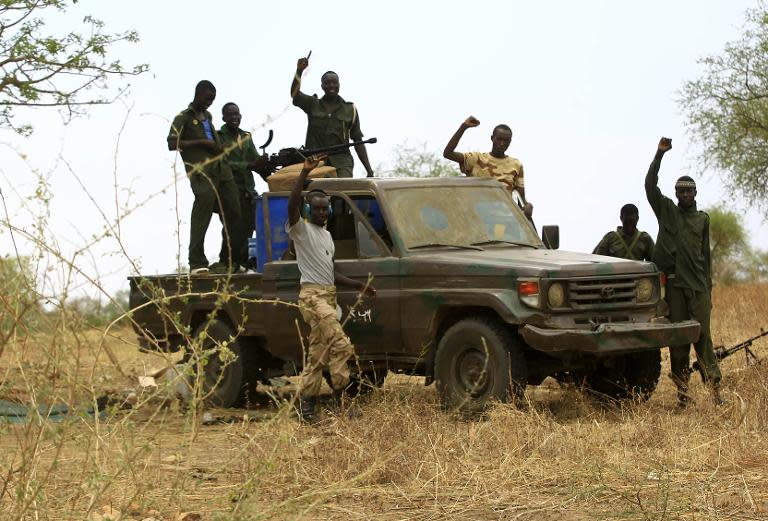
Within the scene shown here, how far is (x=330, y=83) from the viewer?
12.9 m

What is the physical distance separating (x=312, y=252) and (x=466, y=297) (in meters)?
1.21

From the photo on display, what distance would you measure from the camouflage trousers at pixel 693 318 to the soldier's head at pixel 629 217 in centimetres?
107

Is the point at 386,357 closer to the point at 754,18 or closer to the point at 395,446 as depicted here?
the point at 395,446

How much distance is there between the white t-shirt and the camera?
33.5 ft

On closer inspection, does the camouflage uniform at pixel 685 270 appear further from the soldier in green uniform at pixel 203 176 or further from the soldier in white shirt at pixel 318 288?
the soldier in green uniform at pixel 203 176

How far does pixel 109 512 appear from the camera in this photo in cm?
680

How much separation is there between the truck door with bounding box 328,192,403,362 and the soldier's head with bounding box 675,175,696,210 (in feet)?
7.83

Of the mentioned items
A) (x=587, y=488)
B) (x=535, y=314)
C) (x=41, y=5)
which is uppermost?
(x=41, y=5)

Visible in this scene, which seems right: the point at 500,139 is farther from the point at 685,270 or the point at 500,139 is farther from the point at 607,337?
the point at 607,337

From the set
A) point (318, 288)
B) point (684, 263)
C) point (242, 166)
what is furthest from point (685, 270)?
point (242, 166)

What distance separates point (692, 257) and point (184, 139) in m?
4.81

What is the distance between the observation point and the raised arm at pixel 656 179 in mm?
10586

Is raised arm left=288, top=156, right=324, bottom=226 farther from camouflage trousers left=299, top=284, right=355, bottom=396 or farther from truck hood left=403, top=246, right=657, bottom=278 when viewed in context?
truck hood left=403, top=246, right=657, bottom=278

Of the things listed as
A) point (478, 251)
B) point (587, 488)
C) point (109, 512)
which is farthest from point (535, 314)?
point (109, 512)
